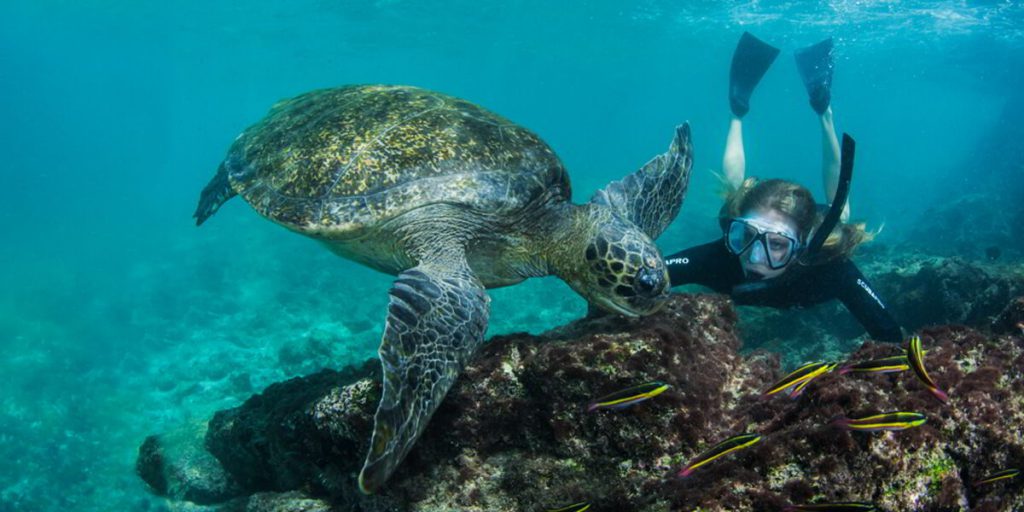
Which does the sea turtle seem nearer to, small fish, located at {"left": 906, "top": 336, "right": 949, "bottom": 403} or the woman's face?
the woman's face

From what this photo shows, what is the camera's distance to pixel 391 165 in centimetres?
406

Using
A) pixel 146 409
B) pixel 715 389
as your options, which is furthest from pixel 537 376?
pixel 146 409

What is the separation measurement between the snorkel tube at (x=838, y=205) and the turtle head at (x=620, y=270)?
2.23m

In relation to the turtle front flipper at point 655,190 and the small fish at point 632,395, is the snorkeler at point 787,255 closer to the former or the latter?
the turtle front flipper at point 655,190

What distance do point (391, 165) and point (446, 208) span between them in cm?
60

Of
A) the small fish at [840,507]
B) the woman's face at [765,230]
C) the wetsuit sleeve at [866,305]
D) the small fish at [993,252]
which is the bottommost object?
the small fish at [993,252]

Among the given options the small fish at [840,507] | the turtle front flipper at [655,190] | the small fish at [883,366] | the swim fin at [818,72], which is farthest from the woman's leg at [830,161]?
the small fish at [840,507]

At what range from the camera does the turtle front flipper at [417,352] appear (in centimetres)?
227

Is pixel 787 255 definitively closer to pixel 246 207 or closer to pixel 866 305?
pixel 866 305

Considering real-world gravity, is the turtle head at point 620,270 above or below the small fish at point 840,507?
above

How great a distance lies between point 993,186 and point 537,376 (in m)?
39.4

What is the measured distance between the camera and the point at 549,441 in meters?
2.66

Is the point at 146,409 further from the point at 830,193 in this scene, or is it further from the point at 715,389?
the point at 830,193

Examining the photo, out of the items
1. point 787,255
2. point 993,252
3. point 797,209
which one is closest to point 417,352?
point 787,255
